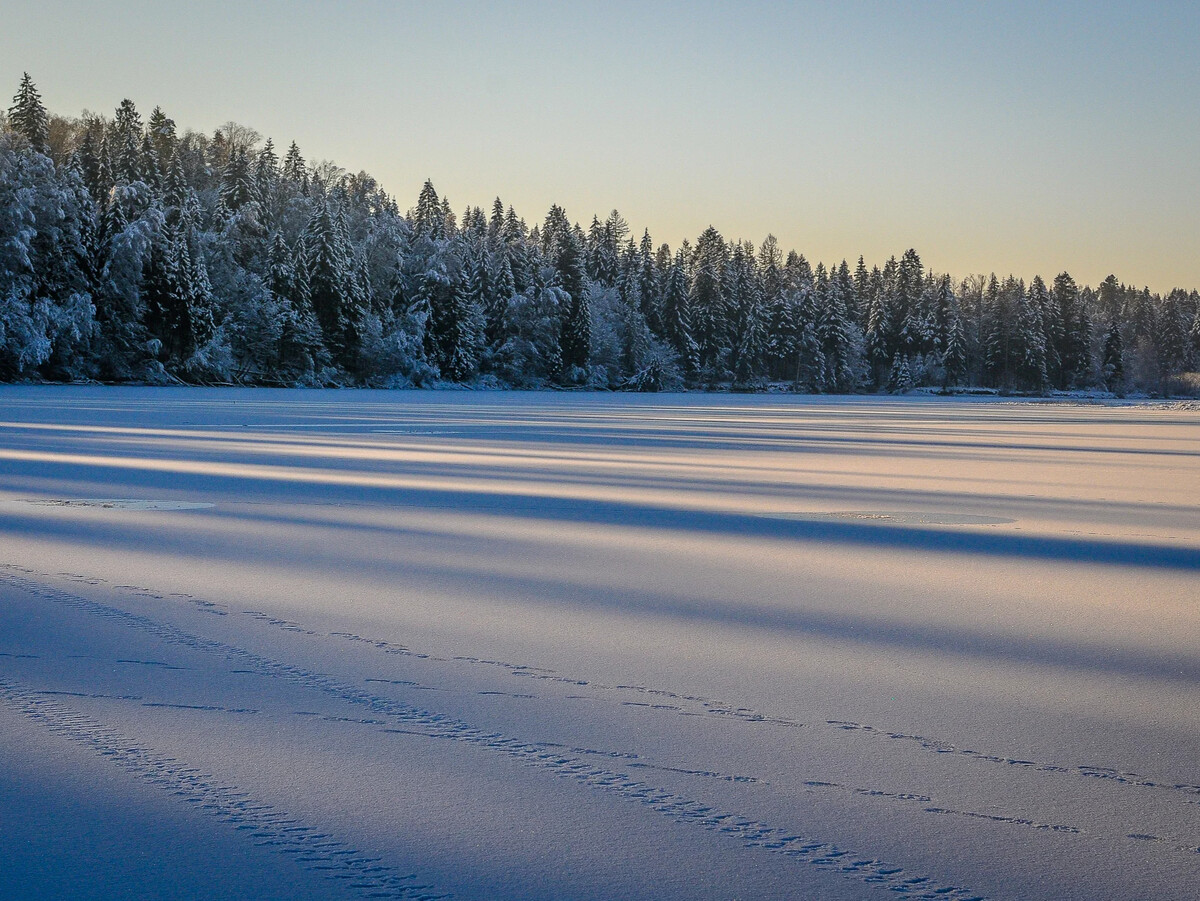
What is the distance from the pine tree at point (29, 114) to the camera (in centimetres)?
6419

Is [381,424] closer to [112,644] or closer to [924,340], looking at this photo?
[112,644]

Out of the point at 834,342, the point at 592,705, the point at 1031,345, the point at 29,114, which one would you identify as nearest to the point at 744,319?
the point at 834,342

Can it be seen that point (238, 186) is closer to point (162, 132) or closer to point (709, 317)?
point (162, 132)

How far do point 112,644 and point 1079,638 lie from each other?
10.3ft

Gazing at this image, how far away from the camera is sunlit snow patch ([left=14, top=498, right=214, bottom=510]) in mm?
7242

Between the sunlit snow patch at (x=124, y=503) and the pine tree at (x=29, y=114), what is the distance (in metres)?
64.2

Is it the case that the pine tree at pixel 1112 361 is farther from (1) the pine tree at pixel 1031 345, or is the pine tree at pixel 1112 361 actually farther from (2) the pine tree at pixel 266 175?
(2) the pine tree at pixel 266 175

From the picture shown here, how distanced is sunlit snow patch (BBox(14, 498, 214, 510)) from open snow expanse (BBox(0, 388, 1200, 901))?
0.22 feet

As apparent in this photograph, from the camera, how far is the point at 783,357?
96.8m

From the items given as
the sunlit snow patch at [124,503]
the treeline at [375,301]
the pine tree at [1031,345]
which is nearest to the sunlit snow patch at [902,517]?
the sunlit snow patch at [124,503]

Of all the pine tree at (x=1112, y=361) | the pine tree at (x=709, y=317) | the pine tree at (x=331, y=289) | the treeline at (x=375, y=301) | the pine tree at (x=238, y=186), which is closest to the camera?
the treeline at (x=375, y=301)

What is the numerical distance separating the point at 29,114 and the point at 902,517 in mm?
69476

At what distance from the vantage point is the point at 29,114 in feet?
213

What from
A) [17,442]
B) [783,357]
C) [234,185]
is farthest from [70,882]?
[783,357]
